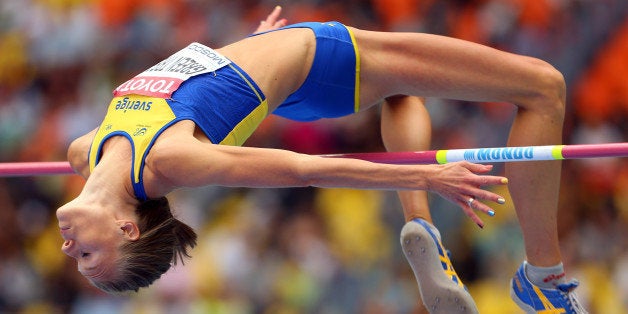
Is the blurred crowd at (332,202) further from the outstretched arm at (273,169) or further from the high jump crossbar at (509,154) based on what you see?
the outstretched arm at (273,169)

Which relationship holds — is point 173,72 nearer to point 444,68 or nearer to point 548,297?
point 444,68

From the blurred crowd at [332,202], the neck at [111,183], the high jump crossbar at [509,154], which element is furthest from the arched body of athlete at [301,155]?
the blurred crowd at [332,202]

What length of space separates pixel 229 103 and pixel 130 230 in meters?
0.67

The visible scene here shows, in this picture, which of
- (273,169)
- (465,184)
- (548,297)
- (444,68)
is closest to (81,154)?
(273,169)

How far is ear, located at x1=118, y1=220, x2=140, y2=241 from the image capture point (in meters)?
4.20

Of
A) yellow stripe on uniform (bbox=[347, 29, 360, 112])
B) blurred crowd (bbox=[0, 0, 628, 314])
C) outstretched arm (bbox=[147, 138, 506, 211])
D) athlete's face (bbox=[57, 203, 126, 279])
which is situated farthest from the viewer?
blurred crowd (bbox=[0, 0, 628, 314])

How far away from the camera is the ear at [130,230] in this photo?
4.20 m

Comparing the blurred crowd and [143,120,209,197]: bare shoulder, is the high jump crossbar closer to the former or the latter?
[143,120,209,197]: bare shoulder

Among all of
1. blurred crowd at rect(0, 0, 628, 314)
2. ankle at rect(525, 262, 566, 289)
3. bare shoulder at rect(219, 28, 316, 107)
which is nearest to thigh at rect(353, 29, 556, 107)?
bare shoulder at rect(219, 28, 316, 107)

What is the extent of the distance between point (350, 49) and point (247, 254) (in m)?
3.22

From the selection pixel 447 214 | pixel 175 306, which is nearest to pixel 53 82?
pixel 175 306

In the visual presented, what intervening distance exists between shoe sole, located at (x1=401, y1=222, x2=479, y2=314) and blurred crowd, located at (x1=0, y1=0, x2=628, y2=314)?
2.21m

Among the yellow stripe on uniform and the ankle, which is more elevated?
the yellow stripe on uniform

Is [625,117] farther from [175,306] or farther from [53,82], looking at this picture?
[53,82]
